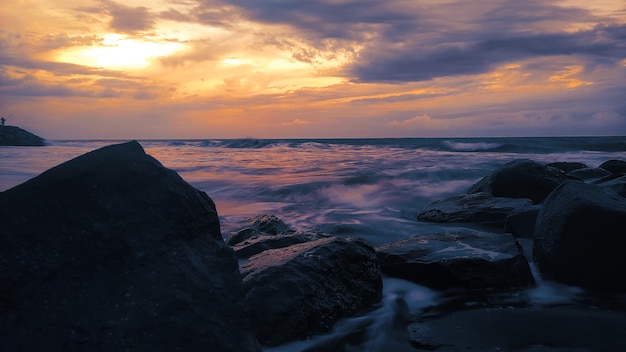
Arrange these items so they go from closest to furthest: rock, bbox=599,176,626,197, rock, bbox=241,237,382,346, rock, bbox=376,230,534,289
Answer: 1. rock, bbox=241,237,382,346
2. rock, bbox=376,230,534,289
3. rock, bbox=599,176,626,197

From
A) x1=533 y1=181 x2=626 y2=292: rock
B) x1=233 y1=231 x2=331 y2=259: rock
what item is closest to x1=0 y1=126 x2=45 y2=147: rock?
x1=233 y1=231 x2=331 y2=259: rock

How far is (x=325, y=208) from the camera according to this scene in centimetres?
938

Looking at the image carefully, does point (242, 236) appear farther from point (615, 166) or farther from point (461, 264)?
point (615, 166)

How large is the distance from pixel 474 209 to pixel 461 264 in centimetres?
353

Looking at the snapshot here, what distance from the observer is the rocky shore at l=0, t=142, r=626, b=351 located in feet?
6.33

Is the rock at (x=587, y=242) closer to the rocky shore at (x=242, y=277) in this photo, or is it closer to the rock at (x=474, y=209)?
the rocky shore at (x=242, y=277)

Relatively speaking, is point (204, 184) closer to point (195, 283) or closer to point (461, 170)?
point (461, 170)

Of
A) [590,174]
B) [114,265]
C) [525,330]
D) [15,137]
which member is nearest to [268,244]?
[525,330]

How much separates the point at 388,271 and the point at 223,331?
7.64 ft

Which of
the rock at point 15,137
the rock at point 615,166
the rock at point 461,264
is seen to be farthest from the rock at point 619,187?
the rock at point 15,137

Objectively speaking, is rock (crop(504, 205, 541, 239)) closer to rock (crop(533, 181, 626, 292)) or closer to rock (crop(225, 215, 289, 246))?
rock (crop(533, 181, 626, 292))

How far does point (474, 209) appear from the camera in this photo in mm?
7066

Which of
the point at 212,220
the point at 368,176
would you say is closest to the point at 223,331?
the point at 212,220

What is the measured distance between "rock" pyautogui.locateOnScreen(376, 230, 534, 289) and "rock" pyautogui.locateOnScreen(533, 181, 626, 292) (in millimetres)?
254
